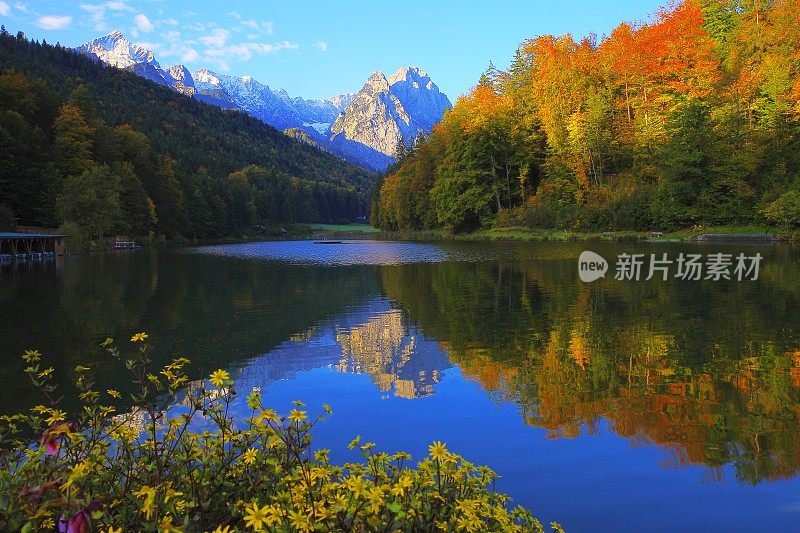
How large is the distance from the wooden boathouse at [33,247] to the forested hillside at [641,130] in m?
41.3

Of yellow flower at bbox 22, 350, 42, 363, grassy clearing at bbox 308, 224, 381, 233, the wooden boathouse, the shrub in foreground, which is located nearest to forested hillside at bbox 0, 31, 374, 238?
the wooden boathouse

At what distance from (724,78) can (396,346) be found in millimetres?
57810

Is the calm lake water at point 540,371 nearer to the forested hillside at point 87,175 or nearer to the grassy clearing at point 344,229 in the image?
the forested hillside at point 87,175

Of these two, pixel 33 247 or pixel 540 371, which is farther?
pixel 33 247

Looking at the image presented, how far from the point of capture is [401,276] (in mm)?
25703

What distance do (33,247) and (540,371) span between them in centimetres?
5287

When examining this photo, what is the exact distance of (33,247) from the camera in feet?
160

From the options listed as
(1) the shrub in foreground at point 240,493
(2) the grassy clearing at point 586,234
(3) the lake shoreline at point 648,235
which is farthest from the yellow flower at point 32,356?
(2) the grassy clearing at point 586,234

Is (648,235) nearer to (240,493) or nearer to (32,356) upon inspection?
(240,493)

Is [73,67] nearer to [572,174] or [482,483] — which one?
[572,174]

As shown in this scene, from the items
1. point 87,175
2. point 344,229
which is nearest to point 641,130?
point 87,175

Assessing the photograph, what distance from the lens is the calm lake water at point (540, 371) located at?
16.7 ft

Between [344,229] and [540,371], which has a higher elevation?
[344,229]

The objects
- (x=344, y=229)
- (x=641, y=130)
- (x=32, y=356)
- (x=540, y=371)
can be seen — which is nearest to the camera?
(x=32, y=356)
